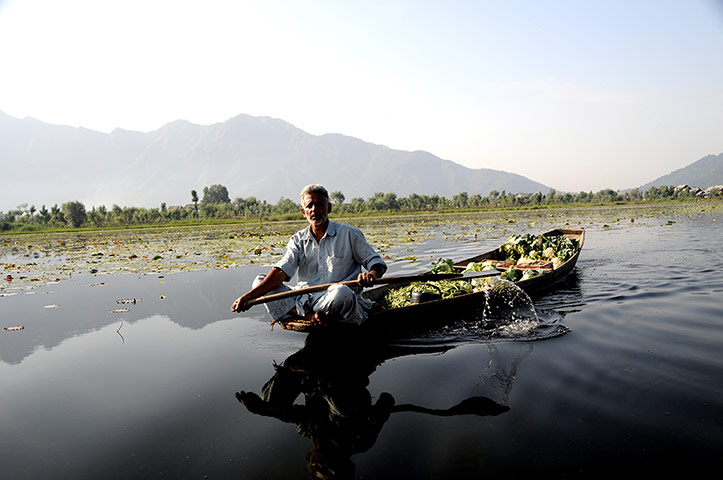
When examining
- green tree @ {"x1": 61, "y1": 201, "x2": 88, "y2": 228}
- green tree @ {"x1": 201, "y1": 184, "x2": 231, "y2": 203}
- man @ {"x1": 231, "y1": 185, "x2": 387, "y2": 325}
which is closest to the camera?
man @ {"x1": 231, "y1": 185, "x2": 387, "y2": 325}

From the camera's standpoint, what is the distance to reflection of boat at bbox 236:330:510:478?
9.26 ft

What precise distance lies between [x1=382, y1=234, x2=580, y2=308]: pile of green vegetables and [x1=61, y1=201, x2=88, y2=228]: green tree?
169ft

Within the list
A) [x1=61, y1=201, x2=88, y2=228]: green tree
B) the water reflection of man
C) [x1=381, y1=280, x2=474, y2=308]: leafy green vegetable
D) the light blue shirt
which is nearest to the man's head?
the light blue shirt

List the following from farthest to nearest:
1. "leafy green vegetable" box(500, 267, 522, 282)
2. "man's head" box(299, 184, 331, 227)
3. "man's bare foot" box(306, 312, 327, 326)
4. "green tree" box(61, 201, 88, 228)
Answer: "green tree" box(61, 201, 88, 228) → "leafy green vegetable" box(500, 267, 522, 282) → "man's head" box(299, 184, 331, 227) → "man's bare foot" box(306, 312, 327, 326)

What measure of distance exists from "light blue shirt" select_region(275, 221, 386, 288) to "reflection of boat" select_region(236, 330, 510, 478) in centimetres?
67

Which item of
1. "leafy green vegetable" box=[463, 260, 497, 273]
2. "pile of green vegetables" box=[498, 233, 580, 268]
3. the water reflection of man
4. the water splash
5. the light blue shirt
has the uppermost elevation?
the light blue shirt

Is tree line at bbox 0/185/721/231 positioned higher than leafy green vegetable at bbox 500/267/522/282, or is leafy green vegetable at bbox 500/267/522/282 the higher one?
tree line at bbox 0/185/721/231

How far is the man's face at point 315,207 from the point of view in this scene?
4363 mm

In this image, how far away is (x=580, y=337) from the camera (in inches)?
190

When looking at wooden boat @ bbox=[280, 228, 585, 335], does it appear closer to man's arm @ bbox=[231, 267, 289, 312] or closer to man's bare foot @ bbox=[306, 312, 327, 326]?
man's bare foot @ bbox=[306, 312, 327, 326]

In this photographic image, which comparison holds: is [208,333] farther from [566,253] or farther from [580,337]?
[566,253]

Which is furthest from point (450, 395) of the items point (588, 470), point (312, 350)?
point (312, 350)

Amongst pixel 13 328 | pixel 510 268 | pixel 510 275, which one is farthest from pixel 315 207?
pixel 13 328

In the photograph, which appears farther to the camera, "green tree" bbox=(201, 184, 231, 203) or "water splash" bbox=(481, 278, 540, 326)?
"green tree" bbox=(201, 184, 231, 203)
